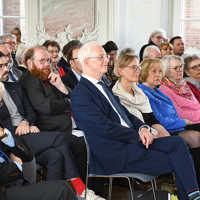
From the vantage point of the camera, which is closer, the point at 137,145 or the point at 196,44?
the point at 137,145

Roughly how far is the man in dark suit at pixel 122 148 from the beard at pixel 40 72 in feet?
2.47

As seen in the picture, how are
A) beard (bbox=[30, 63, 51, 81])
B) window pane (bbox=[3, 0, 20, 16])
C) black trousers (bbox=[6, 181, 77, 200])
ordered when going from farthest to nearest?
window pane (bbox=[3, 0, 20, 16])
beard (bbox=[30, 63, 51, 81])
black trousers (bbox=[6, 181, 77, 200])

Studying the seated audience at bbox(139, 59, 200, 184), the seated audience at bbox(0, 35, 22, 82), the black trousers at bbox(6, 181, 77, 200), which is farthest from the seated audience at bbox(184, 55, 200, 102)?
the black trousers at bbox(6, 181, 77, 200)

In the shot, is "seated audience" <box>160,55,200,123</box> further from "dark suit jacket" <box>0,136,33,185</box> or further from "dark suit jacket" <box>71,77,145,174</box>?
"dark suit jacket" <box>0,136,33,185</box>

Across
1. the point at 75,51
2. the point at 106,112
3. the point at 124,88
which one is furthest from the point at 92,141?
the point at 75,51

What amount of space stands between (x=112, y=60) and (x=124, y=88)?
7.10ft

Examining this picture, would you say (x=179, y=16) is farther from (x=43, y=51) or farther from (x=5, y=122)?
(x=5, y=122)

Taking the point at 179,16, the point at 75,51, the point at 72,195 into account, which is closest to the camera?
the point at 72,195

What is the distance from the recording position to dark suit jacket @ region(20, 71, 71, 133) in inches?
142

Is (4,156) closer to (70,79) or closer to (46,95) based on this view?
(46,95)

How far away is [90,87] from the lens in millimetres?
3092

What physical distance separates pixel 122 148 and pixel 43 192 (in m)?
0.81

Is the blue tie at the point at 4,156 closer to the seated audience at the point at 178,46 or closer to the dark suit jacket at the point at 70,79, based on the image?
the dark suit jacket at the point at 70,79

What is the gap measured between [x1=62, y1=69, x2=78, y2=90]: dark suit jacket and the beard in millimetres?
396
